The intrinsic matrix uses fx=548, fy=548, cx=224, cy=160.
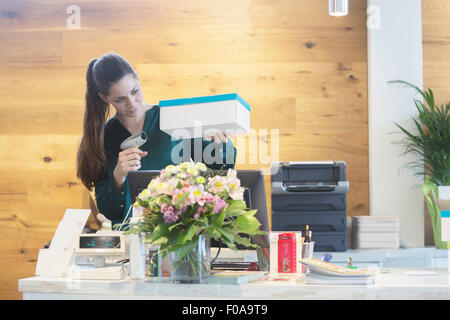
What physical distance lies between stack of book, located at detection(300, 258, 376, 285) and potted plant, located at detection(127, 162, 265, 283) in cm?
25

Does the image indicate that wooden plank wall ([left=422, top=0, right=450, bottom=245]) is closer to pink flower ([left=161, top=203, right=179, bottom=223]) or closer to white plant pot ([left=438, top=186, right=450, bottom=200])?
white plant pot ([left=438, top=186, right=450, bottom=200])

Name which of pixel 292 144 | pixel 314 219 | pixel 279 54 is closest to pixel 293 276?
pixel 314 219

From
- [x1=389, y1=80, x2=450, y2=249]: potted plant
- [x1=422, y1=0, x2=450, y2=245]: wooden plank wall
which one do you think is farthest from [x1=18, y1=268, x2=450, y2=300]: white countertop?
[x1=422, y1=0, x2=450, y2=245]: wooden plank wall

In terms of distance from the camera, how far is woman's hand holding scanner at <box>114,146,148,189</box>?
3.99 m

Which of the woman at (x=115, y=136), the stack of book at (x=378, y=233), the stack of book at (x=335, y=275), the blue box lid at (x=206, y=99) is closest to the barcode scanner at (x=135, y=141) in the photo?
the woman at (x=115, y=136)

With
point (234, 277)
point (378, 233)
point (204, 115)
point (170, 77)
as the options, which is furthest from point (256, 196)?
point (170, 77)

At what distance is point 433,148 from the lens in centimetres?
362

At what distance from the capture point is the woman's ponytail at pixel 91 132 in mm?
4125

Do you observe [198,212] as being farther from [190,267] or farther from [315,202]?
[315,202]

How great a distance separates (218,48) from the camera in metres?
4.11

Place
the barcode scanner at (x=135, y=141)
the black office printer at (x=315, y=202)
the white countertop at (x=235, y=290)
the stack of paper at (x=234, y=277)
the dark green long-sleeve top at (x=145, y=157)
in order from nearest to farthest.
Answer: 1. the white countertop at (x=235, y=290)
2. the stack of paper at (x=234, y=277)
3. the black office printer at (x=315, y=202)
4. the dark green long-sleeve top at (x=145, y=157)
5. the barcode scanner at (x=135, y=141)

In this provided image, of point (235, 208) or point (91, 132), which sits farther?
point (91, 132)

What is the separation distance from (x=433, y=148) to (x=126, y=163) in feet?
6.99

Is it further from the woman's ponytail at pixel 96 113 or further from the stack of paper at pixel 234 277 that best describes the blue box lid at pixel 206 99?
the stack of paper at pixel 234 277
